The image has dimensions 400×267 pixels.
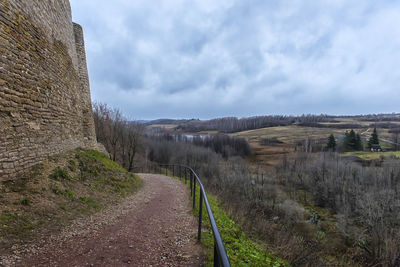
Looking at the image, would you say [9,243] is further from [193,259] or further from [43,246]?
[193,259]

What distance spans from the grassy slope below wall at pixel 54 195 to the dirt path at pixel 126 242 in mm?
470

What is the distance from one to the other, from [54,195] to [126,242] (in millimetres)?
2879

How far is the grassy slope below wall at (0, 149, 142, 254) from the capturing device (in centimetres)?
383

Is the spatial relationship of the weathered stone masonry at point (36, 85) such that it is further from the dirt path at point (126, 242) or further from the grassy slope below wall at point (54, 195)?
the dirt path at point (126, 242)

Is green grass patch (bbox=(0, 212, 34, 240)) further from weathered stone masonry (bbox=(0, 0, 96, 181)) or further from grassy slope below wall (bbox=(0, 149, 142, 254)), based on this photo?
weathered stone masonry (bbox=(0, 0, 96, 181))

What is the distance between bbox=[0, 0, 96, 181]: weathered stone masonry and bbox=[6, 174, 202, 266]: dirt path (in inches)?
95.1

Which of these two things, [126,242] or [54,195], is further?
[54,195]

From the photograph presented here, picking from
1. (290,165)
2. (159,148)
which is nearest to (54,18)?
(159,148)

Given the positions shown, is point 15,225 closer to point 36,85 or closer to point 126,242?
point 126,242

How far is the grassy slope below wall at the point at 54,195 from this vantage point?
12.6ft

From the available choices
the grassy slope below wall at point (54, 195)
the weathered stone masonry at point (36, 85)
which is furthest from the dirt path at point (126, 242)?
the weathered stone masonry at point (36, 85)

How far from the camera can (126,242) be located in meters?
3.93

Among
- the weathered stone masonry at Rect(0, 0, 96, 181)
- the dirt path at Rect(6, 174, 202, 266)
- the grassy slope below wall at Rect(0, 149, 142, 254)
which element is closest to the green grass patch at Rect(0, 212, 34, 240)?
the grassy slope below wall at Rect(0, 149, 142, 254)

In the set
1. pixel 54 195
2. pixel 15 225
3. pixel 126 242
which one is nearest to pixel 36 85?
pixel 54 195
